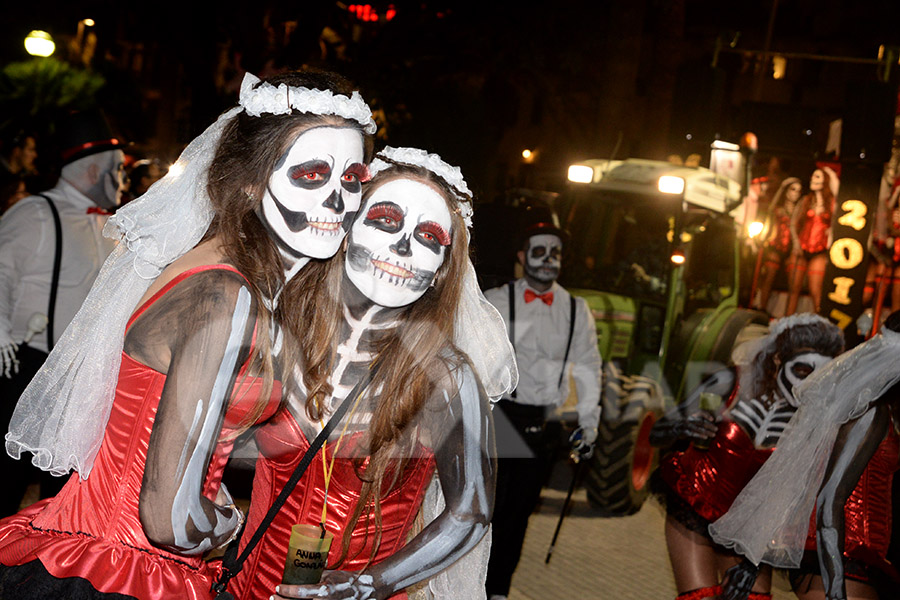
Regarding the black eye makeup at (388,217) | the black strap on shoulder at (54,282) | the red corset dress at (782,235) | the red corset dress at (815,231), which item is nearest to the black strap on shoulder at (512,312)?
the black strap on shoulder at (54,282)

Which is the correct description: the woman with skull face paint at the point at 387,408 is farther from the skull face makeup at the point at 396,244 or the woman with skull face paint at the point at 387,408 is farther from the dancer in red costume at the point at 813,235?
the dancer in red costume at the point at 813,235

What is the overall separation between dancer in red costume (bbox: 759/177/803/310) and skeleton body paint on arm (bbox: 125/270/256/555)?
33.1 feet

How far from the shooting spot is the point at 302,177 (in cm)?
202

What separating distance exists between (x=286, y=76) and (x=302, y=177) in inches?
10.1

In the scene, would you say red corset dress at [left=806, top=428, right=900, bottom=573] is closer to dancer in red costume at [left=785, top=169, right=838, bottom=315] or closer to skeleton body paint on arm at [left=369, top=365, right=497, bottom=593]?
skeleton body paint on arm at [left=369, top=365, right=497, bottom=593]

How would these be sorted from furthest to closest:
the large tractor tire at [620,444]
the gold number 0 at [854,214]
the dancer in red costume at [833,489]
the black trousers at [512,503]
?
the gold number 0 at [854,214]
the large tractor tire at [620,444]
the black trousers at [512,503]
the dancer in red costume at [833,489]

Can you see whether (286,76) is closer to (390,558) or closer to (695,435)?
(390,558)

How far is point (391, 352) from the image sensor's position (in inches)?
88.1

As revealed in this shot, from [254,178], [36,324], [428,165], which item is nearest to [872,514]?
[428,165]

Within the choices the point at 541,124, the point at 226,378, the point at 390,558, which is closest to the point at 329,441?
the point at 390,558

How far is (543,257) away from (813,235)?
6646 millimetres

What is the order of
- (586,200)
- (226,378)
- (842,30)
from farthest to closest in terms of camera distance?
(842,30) → (586,200) → (226,378)

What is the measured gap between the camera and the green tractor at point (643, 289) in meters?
6.62

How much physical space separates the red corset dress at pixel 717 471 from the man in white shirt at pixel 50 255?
2811 millimetres
